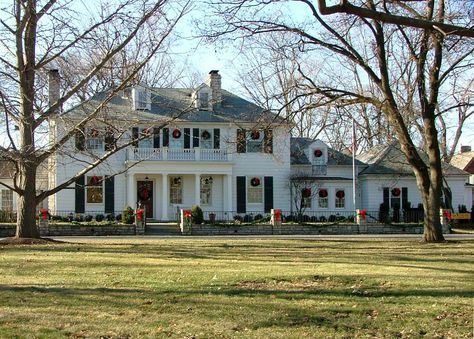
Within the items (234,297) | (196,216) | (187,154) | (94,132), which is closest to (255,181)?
(187,154)

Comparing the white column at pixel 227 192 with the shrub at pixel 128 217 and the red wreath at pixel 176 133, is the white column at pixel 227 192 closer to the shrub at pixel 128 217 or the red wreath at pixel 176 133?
the red wreath at pixel 176 133

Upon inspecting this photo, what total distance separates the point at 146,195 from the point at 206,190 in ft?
11.8

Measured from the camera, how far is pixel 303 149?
4038 centimetres

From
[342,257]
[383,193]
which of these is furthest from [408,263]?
[383,193]

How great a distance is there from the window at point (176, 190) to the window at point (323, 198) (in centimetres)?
852

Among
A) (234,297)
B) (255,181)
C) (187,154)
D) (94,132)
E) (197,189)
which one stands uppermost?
(187,154)

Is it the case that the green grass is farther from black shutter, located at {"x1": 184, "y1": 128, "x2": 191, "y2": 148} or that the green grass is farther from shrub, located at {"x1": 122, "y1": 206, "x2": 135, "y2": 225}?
black shutter, located at {"x1": 184, "y1": 128, "x2": 191, "y2": 148}

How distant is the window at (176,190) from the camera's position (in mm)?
36719

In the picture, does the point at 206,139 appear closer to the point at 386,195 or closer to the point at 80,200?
the point at 80,200

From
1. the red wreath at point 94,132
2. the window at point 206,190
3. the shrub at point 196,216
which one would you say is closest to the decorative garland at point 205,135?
the window at point 206,190

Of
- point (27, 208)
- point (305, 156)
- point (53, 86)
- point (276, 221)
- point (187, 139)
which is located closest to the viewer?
point (27, 208)

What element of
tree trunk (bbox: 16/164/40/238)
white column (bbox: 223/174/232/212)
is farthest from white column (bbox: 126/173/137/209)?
tree trunk (bbox: 16/164/40/238)

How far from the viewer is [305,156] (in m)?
40.2

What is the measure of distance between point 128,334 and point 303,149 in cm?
3453
